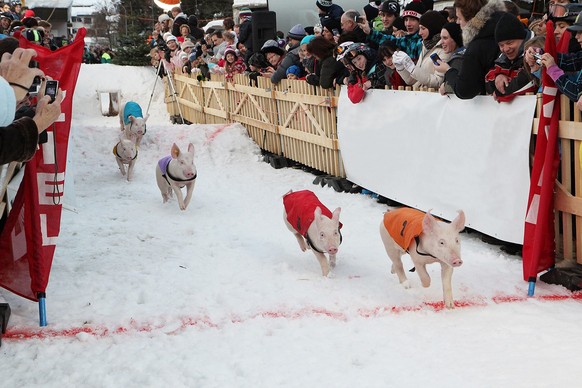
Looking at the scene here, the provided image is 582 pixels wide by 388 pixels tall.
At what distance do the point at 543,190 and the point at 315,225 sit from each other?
1.85 meters

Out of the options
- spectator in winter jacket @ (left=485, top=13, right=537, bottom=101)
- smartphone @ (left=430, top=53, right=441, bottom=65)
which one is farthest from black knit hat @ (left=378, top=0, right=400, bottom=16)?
spectator in winter jacket @ (left=485, top=13, right=537, bottom=101)

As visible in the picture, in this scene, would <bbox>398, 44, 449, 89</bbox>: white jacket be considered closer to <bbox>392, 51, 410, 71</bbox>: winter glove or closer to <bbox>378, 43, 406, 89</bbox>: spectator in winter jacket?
<bbox>392, 51, 410, 71</bbox>: winter glove

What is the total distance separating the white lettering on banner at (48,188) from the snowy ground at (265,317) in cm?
83

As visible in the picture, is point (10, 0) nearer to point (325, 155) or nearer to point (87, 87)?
point (87, 87)

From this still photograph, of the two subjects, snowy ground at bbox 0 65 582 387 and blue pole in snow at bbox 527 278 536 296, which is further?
blue pole in snow at bbox 527 278 536 296

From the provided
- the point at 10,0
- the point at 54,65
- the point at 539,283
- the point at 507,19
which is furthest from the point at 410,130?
the point at 10,0

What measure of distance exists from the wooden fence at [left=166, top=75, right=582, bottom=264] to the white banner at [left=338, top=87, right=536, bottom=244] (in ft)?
1.17

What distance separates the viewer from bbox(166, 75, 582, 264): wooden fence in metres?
5.87

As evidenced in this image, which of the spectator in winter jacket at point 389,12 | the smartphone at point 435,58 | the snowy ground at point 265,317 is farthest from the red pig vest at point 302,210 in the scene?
the spectator in winter jacket at point 389,12

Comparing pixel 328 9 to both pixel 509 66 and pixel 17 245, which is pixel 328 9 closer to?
pixel 509 66

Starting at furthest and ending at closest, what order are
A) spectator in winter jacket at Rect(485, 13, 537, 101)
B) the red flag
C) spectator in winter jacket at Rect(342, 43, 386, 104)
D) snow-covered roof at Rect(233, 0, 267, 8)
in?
snow-covered roof at Rect(233, 0, 267, 8) → spectator in winter jacket at Rect(342, 43, 386, 104) → spectator in winter jacket at Rect(485, 13, 537, 101) → the red flag

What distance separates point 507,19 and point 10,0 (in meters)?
36.0

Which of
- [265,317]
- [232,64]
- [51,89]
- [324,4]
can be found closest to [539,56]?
[265,317]

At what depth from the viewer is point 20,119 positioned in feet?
13.2
